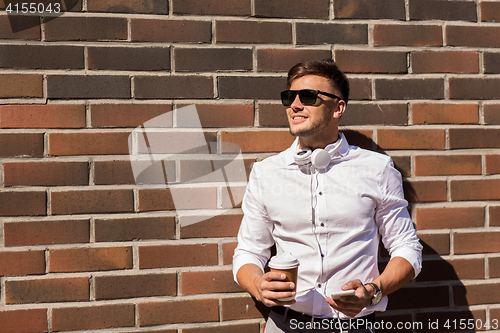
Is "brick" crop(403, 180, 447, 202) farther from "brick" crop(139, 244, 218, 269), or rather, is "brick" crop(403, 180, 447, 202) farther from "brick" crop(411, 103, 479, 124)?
"brick" crop(139, 244, 218, 269)

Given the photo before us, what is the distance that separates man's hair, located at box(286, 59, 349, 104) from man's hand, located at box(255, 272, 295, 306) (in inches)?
39.0

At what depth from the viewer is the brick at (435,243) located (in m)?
2.07

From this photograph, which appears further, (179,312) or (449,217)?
(449,217)

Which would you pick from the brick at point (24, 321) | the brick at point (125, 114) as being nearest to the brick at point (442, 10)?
the brick at point (125, 114)

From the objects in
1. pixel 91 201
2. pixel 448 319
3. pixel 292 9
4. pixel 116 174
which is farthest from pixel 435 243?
pixel 91 201

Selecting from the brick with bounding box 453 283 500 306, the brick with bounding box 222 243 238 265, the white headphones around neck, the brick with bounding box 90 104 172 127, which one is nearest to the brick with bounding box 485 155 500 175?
the brick with bounding box 453 283 500 306

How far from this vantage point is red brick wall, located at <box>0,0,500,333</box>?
6.16 ft

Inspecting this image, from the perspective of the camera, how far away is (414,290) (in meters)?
2.07

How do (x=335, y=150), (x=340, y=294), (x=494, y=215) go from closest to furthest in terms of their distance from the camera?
(x=340, y=294) → (x=335, y=150) → (x=494, y=215)

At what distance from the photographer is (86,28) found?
1910 mm

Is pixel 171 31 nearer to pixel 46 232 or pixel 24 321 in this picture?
pixel 46 232

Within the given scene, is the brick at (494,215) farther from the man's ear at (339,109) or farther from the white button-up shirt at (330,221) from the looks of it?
the man's ear at (339,109)

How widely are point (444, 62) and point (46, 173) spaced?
2.29 m

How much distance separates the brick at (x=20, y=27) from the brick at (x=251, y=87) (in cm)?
99
